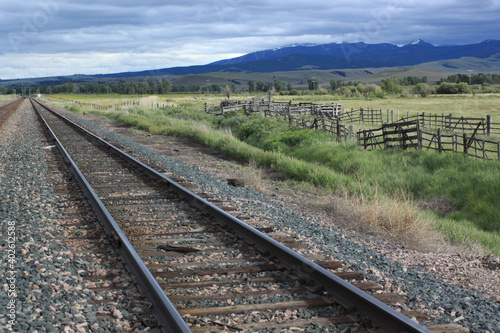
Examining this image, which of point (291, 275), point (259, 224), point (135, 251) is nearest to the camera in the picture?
point (291, 275)

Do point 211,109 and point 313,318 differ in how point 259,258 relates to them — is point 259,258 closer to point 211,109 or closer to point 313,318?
point 313,318

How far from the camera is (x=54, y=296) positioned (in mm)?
5094

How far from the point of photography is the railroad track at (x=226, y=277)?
4484mm

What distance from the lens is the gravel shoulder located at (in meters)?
4.88

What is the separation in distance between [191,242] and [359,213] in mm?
3138

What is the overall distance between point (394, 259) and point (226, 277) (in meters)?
2.22

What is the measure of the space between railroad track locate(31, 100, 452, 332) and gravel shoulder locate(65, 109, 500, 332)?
402mm

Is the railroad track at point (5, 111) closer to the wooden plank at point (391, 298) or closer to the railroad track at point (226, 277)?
the railroad track at point (226, 277)

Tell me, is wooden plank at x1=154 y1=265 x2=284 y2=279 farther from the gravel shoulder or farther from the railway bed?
the gravel shoulder

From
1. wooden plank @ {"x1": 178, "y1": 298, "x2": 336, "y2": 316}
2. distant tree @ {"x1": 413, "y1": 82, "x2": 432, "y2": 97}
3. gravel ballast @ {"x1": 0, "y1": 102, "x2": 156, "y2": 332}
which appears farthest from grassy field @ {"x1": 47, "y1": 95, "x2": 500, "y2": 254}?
distant tree @ {"x1": 413, "y1": 82, "x2": 432, "y2": 97}

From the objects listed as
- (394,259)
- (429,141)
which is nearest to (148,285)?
(394,259)

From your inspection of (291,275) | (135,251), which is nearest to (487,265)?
(291,275)

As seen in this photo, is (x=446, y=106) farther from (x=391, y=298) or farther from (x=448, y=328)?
(x=448, y=328)

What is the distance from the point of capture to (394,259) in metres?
6.48
